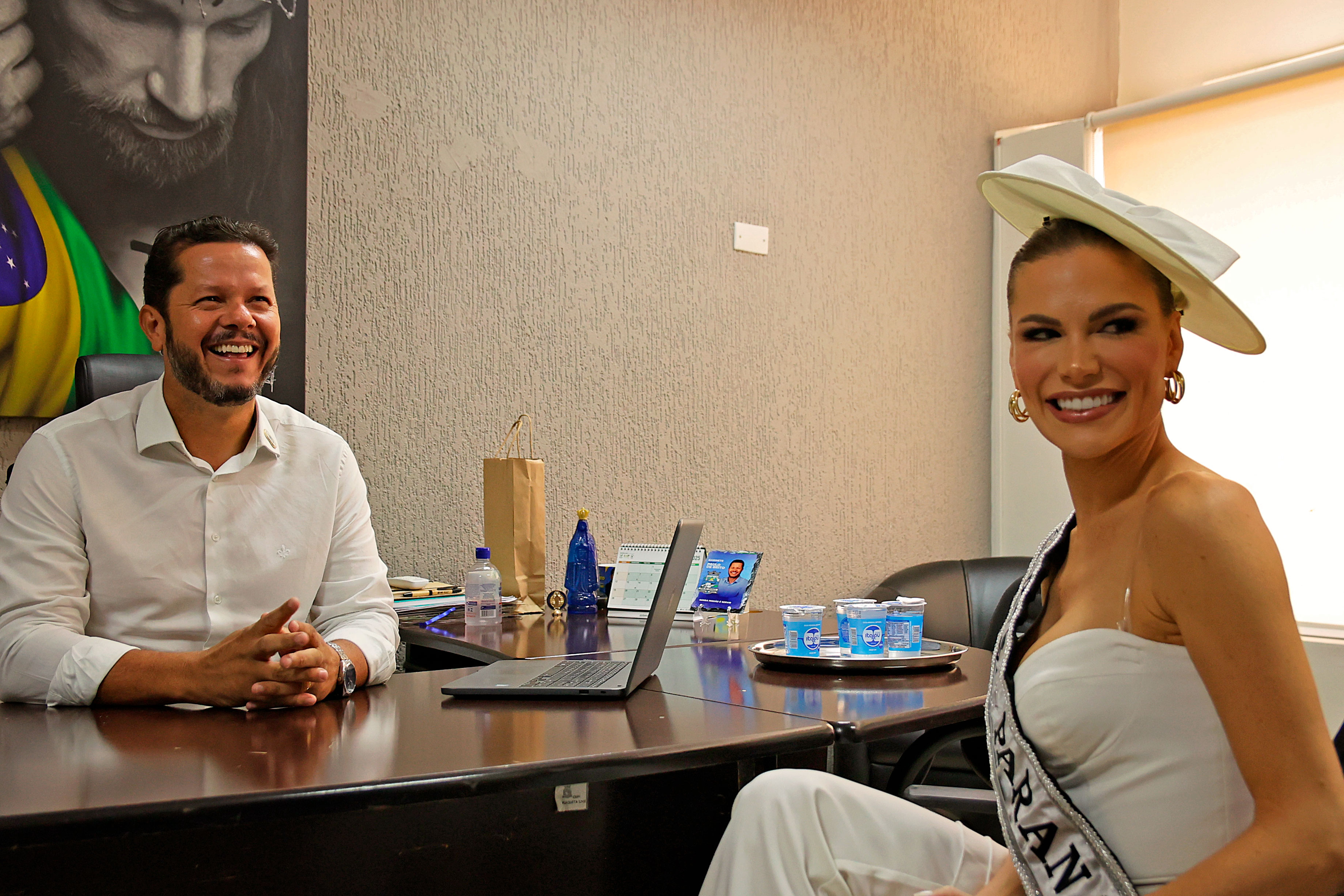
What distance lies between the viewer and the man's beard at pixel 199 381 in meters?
1.87

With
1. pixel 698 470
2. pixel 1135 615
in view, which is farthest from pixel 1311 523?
pixel 1135 615

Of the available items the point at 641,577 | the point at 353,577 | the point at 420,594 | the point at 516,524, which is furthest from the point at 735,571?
the point at 353,577

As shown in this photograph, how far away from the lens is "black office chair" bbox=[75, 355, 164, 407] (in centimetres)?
204

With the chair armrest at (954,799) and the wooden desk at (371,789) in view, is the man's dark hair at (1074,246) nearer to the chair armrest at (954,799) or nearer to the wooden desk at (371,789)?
the wooden desk at (371,789)

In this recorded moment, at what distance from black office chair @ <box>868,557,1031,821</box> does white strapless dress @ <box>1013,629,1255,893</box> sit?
0.37 metres

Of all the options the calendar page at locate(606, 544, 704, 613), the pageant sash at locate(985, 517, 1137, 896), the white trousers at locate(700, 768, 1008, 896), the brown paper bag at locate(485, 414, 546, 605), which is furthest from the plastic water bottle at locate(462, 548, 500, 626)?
the pageant sash at locate(985, 517, 1137, 896)

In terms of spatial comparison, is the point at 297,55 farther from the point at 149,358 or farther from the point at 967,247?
the point at 967,247

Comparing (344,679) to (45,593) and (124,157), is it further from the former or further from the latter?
(124,157)

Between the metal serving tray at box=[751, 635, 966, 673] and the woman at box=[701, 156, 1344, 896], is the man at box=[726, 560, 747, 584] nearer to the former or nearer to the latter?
the metal serving tray at box=[751, 635, 966, 673]

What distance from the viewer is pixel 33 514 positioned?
172cm

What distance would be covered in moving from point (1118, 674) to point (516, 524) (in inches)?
69.2

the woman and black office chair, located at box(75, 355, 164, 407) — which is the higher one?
black office chair, located at box(75, 355, 164, 407)

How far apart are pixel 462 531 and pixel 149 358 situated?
1028mm

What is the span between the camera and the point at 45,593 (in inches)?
65.6
